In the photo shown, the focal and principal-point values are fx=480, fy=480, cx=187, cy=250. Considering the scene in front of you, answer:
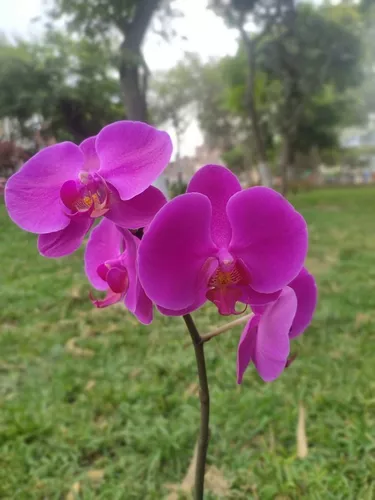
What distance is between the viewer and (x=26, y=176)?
0.37 metres

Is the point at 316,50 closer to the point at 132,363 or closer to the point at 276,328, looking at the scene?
the point at 132,363

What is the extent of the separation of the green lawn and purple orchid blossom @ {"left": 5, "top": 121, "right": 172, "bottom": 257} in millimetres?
230

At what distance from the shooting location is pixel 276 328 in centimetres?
39

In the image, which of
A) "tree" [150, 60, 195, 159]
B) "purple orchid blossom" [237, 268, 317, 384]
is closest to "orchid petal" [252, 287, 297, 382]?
"purple orchid blossom" [237, 268, 317, 384]

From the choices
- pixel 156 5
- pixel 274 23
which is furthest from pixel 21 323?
pixel 274 23

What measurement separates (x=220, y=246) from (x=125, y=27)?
323 centimetres

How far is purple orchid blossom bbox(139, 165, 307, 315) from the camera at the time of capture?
0.32 meters

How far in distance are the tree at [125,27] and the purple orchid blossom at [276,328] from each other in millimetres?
2070

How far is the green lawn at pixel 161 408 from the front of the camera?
91 cm

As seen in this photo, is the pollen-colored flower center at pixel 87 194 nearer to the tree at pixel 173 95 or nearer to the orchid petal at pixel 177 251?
the orchid petal at pixel 177 251

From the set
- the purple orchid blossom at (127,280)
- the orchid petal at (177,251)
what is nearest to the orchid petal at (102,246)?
the purple orchid blossom at (127,280)

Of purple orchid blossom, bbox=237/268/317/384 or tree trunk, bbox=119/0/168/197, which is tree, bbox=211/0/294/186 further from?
purple orchid blossom, bbox=237/268/317/384

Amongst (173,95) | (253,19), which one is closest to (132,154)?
(173,95)

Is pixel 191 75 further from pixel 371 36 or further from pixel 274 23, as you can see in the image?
pixel 371 36
